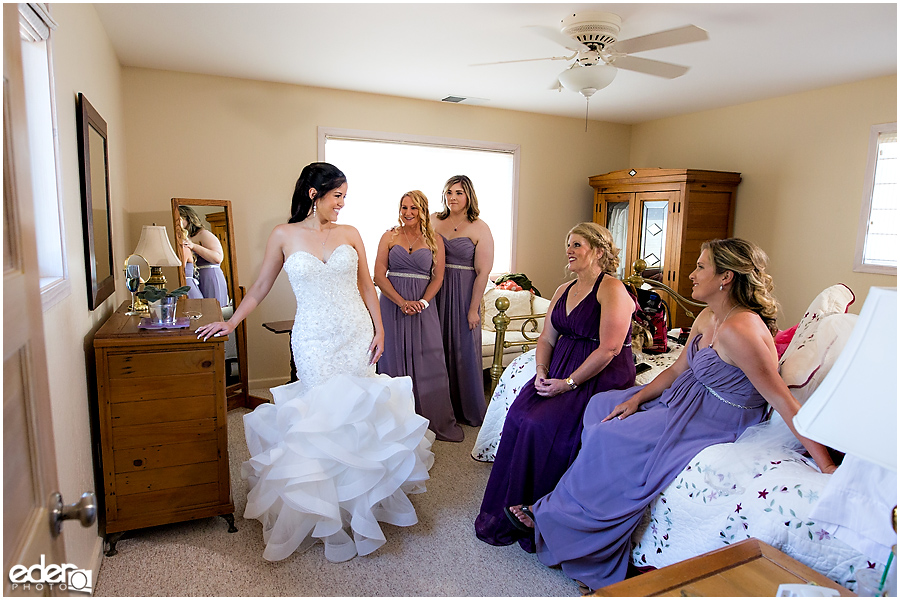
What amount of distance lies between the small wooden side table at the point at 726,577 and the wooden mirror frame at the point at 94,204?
7.04 ft

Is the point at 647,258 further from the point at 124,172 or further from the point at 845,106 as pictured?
the point at 124,172

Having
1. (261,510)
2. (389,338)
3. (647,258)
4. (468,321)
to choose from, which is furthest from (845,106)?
(261,510)

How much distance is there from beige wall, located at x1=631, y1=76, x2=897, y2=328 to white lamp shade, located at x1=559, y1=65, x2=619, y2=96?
2.38m

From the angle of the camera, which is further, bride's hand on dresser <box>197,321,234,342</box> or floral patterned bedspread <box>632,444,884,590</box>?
bride's hand on dresser <box>197,321,234,342</box>

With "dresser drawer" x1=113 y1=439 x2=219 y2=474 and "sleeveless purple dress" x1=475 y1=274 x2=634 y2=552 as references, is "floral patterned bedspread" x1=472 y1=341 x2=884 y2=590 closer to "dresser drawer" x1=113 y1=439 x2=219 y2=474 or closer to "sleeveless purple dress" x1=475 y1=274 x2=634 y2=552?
"sleeveless purple dress" x1=475 y1=274 x2=634 y2=552

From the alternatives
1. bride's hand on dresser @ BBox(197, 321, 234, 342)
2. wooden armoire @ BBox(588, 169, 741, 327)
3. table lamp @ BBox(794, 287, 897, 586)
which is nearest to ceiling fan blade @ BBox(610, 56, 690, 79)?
wooden armoire @ BBox(588, 169, 741, 327)

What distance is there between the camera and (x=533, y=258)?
5805 mm

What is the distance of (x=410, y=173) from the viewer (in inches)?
201

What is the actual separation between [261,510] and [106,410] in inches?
28.3

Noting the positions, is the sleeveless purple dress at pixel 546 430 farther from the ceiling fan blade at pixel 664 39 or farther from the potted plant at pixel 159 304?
the potted plant at pixel 159 304

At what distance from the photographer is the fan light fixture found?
9.72 feet

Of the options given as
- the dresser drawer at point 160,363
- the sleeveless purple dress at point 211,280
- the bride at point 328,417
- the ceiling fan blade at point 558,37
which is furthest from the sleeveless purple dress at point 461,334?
the dresser drawer at point 160,363

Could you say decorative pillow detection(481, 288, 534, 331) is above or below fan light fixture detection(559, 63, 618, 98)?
below

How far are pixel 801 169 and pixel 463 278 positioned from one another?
9.82ft
